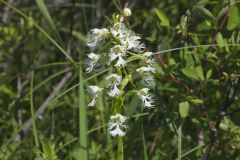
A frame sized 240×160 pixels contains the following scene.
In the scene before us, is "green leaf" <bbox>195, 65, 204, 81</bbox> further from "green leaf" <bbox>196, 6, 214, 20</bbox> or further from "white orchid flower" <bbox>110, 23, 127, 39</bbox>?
"white orchid flower" <bbox>110, 23, 127, 39</bbox>

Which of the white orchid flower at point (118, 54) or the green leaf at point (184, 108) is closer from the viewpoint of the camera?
the white orchid flower at point (118, 54)

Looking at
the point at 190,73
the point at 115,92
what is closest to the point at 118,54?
the point at 115,92

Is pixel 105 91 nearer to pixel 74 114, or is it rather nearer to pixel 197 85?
pixel 197 85

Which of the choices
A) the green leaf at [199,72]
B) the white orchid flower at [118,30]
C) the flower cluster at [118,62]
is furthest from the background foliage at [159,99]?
the white orchid flower at [118,30]

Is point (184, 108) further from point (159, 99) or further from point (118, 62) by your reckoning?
point (118, 62)

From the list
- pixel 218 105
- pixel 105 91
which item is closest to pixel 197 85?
pixel 218 105

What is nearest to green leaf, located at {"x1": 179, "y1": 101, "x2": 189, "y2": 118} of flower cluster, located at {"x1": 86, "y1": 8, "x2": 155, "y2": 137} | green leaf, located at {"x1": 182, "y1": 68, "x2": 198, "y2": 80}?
green leaf, located at {"x1": 182, "y1": 68, "x2": 198, "y2": 80}

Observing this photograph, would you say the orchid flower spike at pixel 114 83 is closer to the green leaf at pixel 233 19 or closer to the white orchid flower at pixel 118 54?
the white orchid flower at pixel 118 54
